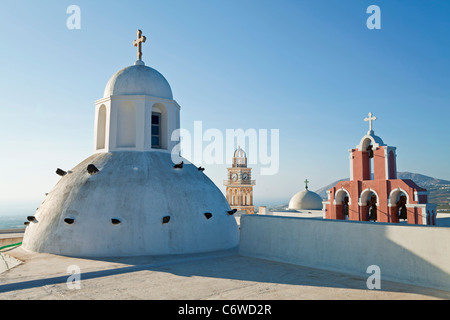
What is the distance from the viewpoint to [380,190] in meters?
17.5

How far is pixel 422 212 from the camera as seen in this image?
16406mm

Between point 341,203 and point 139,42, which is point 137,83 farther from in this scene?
point 341,203

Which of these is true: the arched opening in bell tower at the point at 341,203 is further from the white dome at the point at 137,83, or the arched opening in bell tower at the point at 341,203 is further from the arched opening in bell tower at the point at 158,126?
the white dome at the point at 137,83

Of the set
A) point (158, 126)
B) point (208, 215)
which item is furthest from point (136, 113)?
point (208, 215)

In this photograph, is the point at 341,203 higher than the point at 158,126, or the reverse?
the point at 158,126

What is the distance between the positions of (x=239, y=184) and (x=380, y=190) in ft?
107

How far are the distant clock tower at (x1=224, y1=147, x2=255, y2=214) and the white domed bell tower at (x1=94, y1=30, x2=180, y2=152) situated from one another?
35366 millimetres

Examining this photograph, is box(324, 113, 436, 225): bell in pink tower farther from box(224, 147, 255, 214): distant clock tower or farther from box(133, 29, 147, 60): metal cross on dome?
box(224, 147, 255, 214): distant clock tower

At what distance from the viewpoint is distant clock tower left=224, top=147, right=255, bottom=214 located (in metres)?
49.7

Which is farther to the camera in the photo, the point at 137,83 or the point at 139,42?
the point at 139,42

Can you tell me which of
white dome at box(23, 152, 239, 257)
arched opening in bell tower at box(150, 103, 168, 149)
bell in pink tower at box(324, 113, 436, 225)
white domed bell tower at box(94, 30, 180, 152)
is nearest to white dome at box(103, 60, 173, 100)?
white domed bell tower at box(94, 30, 180, 152)

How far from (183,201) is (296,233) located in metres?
4.06
